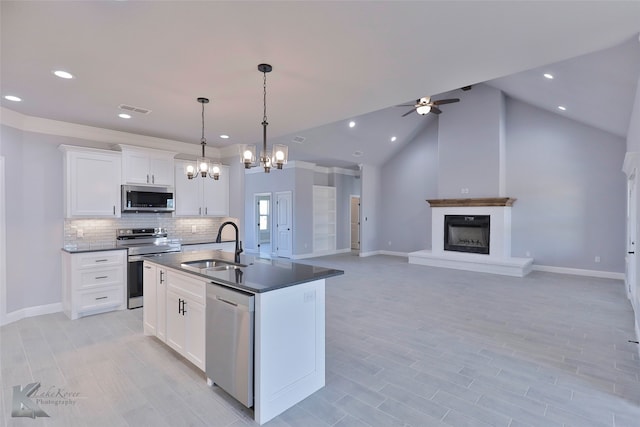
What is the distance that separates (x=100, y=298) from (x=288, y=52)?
420 cm

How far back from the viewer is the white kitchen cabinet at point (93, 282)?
4148mm

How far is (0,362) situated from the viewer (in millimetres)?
2934

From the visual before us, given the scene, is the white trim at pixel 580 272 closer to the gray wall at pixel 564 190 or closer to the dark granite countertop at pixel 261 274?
the gray wall at pixel 564 190

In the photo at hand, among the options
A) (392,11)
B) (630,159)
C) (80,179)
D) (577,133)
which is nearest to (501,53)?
(392,11)

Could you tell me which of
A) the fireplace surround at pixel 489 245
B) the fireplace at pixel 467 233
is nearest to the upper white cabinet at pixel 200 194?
the fireplace surround at pixel 489 245

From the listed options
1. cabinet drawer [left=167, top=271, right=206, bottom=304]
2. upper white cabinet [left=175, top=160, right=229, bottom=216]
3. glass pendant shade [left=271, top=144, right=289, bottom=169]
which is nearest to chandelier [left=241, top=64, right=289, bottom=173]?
glass pendant shade [left=271, top=144, right=289, bottom=169]

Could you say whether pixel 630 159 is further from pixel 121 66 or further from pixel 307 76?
pixel 121 66

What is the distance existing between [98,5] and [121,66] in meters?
0.91

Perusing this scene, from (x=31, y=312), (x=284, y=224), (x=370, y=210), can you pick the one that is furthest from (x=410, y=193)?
(x=31, y=312)

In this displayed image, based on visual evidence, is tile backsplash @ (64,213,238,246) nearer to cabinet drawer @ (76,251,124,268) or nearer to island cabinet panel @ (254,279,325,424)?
cabinet drawer @ (76,251,124,268)

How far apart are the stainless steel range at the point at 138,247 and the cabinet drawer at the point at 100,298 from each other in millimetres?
128

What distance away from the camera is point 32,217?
4.23 m

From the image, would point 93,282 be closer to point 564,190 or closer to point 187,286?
point 187,286

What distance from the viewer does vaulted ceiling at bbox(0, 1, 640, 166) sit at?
6.66 ft
